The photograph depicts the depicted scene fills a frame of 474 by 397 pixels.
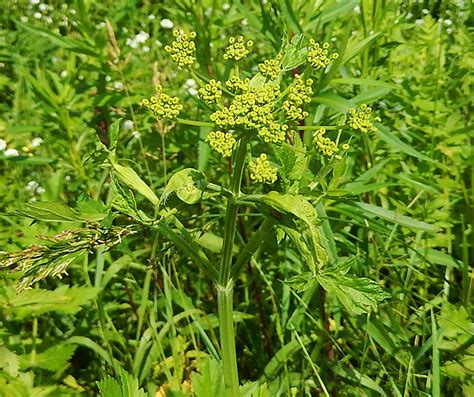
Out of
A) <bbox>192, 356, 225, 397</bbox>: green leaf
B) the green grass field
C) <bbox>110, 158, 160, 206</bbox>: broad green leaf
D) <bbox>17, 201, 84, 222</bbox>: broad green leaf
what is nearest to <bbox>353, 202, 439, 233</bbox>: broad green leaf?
the green grass field

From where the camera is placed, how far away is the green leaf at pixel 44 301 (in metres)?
1.77

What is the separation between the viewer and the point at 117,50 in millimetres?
2479

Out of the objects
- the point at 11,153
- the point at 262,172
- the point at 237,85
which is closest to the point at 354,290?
the point at 262,172

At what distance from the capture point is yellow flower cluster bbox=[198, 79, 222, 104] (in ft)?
3.62

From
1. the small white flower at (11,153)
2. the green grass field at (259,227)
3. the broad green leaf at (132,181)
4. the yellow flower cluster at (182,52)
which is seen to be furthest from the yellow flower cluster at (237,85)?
the small white flower at (11,153)

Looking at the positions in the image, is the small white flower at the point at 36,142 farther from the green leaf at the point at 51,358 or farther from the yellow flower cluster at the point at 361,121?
the yellow flower cluster at the point at 361,121

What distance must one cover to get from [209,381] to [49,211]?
1.65ft

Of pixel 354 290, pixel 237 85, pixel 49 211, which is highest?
pixel 237 85

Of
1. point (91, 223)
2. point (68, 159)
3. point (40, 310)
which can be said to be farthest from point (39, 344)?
point (91, 223)

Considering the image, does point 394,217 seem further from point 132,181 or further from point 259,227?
point 132,181

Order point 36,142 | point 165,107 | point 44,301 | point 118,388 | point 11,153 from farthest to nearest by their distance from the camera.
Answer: point 36,142 → point 11,153 → point 44,301 → point 118,388 → point 165,107

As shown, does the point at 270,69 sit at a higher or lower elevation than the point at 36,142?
lower

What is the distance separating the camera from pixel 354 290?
1079mm

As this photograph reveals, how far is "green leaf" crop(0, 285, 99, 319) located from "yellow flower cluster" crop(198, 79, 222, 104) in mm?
919
